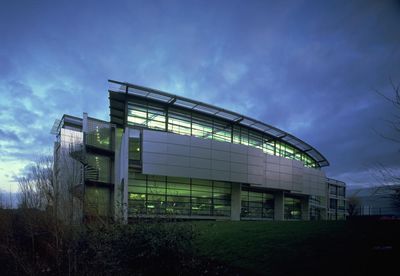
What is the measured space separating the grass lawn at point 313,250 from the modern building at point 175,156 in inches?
698

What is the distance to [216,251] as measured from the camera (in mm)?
11273

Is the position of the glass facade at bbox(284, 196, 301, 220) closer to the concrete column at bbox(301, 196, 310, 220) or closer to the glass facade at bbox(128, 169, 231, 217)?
the concrete column at bbox(301, 196, 310, 220)

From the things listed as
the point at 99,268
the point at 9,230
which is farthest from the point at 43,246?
the point at 99,268

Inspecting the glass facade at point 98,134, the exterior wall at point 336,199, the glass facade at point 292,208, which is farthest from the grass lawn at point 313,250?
the exterior wall at point 336,199

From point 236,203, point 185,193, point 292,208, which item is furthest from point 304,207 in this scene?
point 185,193

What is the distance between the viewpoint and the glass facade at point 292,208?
5053 centimetres

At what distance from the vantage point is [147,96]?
111ft

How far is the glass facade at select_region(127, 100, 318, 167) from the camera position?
114 feet

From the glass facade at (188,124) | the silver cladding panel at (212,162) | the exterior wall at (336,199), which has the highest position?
the glass facade at (188,124)

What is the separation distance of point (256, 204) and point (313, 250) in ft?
115

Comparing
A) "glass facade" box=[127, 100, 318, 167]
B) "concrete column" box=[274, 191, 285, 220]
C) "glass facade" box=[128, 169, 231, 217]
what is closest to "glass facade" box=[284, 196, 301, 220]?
"concrete column" box=[274, 191, 285, 220]

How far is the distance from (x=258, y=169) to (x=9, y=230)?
26999mm

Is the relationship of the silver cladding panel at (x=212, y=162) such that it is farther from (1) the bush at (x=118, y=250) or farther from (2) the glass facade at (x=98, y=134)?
(1) the bush at (x=118, y=250)

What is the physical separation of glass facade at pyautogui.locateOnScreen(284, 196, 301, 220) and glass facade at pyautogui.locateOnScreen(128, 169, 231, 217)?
1553cm
